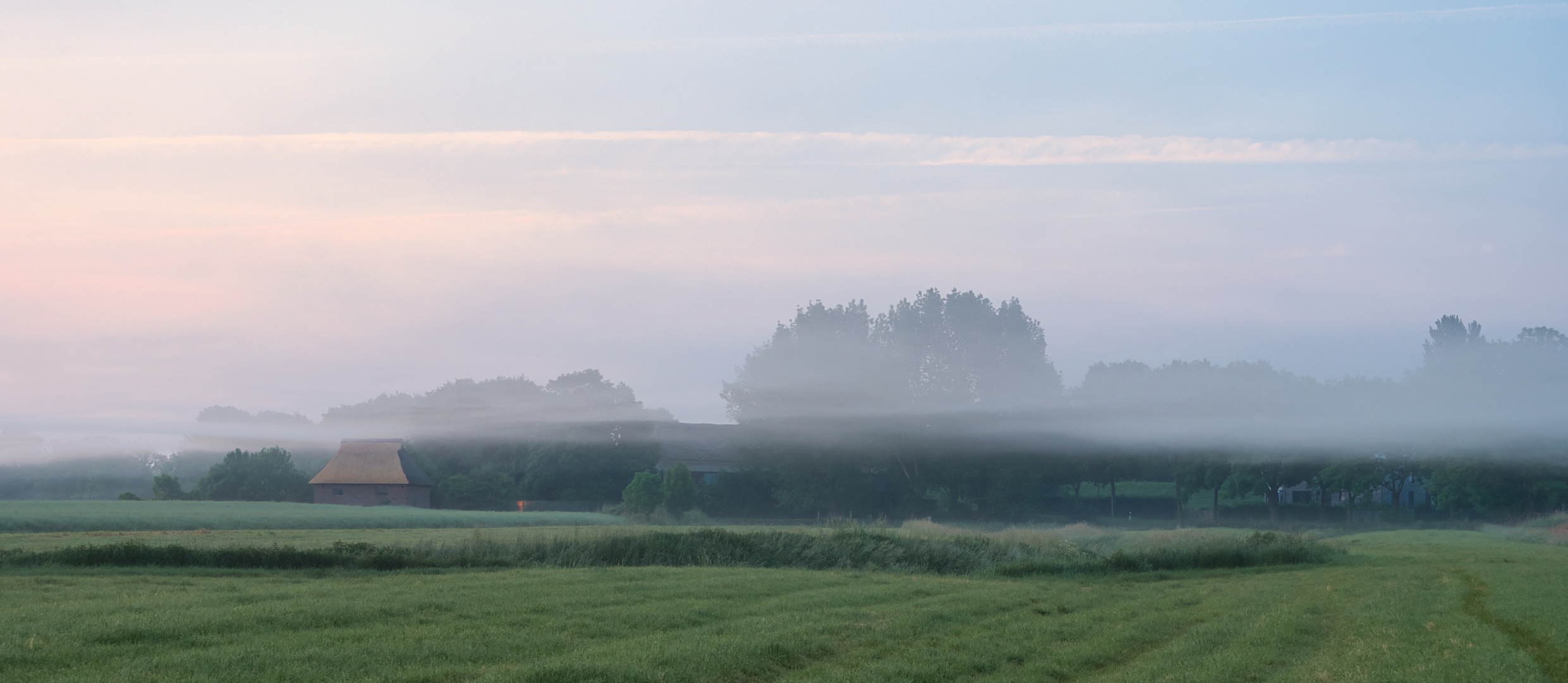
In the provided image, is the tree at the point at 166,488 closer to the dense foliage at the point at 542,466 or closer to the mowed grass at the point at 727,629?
the dense foliage at the point at 542,466

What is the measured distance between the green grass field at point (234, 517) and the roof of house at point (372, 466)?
51.5ft

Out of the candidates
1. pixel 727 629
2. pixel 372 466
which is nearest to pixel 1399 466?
pixel 727 629

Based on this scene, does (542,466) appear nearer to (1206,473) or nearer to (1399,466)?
(1206,473)

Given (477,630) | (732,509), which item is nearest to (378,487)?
(732,509)

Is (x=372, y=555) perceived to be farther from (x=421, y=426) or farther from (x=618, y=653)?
(x=421, y=426)

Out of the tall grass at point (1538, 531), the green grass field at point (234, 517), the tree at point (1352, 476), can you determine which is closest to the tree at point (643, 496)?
the green grass field at point (234, 517)

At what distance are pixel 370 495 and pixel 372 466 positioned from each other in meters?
3.36

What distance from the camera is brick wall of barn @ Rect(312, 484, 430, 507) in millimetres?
84625

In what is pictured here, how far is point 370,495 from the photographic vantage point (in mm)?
84625

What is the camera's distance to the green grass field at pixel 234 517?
43.4 metres

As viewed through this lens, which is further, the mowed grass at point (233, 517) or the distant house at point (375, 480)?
the distant house at point (375, 480)

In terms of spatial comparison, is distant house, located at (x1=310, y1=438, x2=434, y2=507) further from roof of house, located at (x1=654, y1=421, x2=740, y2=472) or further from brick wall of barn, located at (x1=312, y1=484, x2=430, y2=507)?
roof of house, located at (x1=654, y1=421, x2=740, y2=472)

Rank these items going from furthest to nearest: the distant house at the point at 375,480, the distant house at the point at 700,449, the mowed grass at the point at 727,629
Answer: the distant house at the point at 700,449, the distant house at the point at 375,480, the mowed grass at the point at 727,629

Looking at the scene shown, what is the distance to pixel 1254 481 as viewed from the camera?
74875 mm
